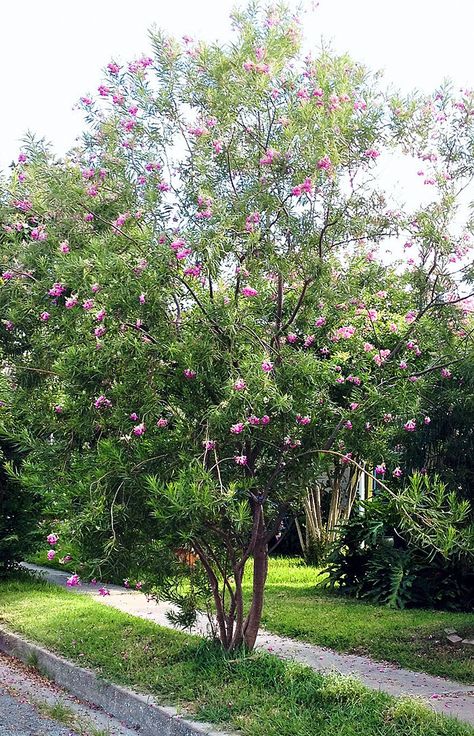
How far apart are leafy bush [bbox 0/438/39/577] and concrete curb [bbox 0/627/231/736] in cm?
363

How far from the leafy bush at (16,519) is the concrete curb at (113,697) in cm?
363

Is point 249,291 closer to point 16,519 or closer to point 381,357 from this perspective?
point 381,357

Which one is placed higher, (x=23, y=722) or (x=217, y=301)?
(x=217, y=301)

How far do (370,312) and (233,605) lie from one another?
8.09 ft

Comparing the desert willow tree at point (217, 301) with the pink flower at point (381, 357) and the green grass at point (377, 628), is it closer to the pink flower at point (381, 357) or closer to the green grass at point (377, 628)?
the pink flower at point (381, 357)

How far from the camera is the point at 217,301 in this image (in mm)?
6176

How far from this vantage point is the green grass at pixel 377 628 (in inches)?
313

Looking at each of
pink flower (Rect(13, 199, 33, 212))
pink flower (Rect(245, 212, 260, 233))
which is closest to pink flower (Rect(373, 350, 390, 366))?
pink flower (Rect(245, 212, 260, 233))

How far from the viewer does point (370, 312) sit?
23.1 feet

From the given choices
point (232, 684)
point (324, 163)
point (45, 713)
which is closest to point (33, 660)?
point (45, 713)

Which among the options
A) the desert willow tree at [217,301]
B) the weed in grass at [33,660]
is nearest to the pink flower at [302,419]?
the desert willow tree at [217,301]

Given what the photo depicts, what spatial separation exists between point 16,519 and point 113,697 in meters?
6.16

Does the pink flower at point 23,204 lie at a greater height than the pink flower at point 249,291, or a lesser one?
greater

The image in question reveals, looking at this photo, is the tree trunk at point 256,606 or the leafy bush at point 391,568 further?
the leafy bush at point 391,568
